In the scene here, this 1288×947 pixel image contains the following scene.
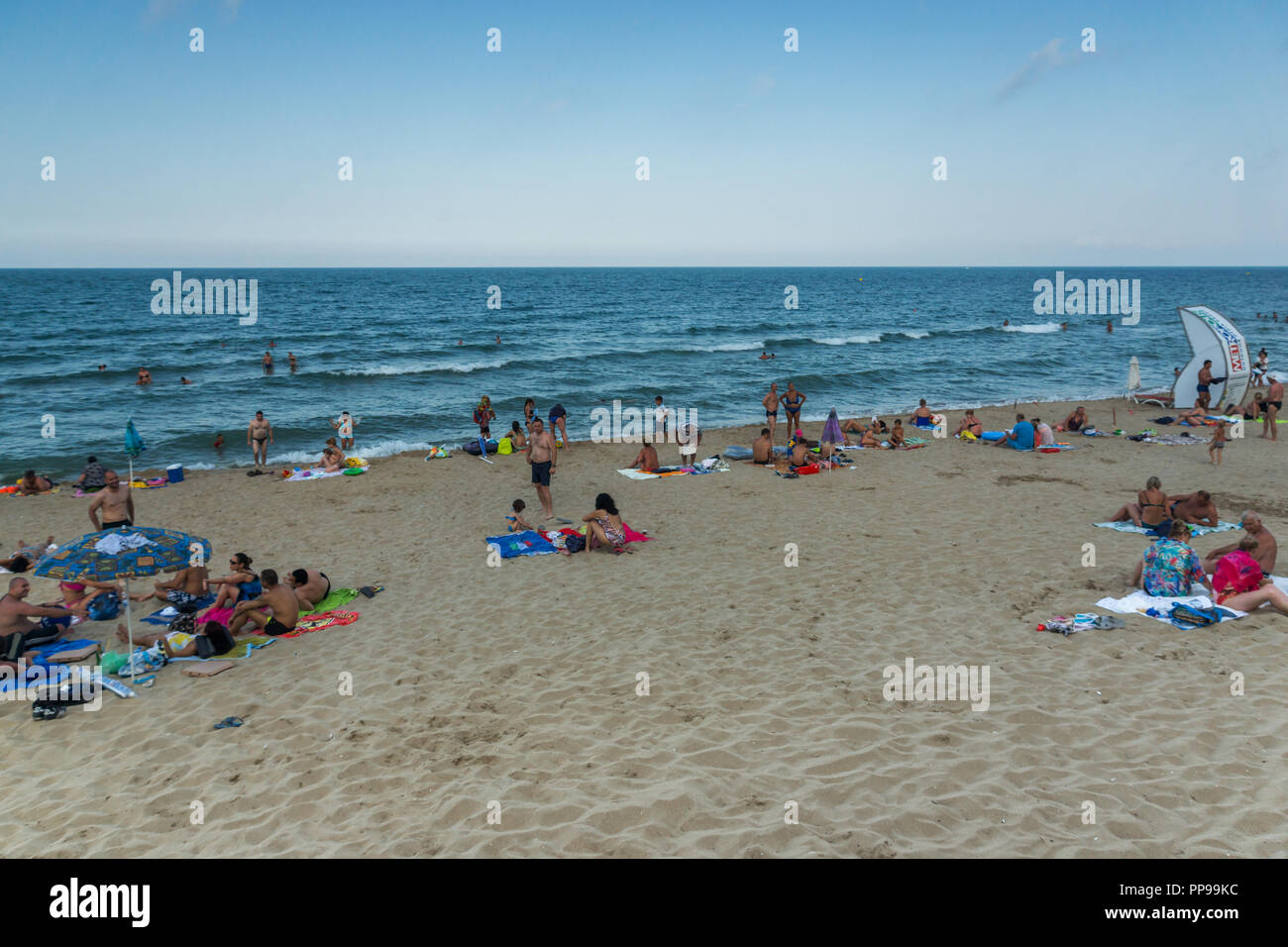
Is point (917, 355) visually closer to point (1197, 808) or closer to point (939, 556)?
point (939, 556)

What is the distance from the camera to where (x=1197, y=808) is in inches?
195

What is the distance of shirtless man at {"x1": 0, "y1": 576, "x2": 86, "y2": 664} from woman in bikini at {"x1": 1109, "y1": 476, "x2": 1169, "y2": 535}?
46.7 feet

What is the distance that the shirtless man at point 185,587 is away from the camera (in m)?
9.20

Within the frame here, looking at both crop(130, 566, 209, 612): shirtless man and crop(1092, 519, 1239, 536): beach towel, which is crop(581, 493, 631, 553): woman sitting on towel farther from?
crop(1092, 519, 1239, 536): beach towel

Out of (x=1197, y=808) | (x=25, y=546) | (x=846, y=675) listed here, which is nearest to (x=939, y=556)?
(x=846, y=675)

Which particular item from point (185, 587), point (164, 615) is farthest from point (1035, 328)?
point (164, 615)

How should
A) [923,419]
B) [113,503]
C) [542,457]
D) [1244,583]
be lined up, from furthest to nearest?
[923,419]
[542,457]
[113,503]
[1244,583]

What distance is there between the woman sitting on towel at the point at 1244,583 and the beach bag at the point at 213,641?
1071 centimetres

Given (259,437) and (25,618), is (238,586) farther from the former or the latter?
(259,437)

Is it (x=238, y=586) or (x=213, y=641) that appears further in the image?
(x=238, y=586)

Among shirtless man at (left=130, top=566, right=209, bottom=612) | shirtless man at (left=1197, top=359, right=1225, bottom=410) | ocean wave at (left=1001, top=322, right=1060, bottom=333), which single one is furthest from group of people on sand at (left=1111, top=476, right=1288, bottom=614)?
ocean wave at (left=1001, top=322, right=1060, bottom=333)

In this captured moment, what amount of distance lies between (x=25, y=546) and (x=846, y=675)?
1253 centimetres

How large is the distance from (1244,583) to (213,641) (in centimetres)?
1115

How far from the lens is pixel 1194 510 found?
1120 cm
